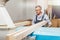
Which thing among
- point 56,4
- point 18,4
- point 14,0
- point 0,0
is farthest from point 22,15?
point 0,0

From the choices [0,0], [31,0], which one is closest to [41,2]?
[31,0]

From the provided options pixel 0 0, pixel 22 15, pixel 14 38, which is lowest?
pixel 22 15

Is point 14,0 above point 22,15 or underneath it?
above

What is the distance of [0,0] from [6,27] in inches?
5.8

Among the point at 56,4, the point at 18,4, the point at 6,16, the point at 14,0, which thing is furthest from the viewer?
the point at 56,4

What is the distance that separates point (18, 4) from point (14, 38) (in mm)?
3289

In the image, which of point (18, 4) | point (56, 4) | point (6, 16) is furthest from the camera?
point (56, 4)

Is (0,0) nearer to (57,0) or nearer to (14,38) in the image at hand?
(14,38)

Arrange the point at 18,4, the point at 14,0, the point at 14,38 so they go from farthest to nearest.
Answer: the point at 18,4 → the point at 14,0 → the point at 14,38

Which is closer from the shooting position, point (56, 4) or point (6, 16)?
point (6, 16)

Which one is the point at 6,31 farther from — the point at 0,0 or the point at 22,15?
the point at 22,15

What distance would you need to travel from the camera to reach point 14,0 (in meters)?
3.63

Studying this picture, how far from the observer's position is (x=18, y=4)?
3914 millimetres

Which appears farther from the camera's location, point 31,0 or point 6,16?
point 31,0
